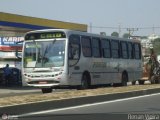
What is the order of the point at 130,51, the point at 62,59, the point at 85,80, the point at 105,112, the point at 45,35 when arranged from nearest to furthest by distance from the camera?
1. the point at 105,112
2. the point at 62,59
3. the point at 45,35
4. the point at 85,80
5. the point at 130,51

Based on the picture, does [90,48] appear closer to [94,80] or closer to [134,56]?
[94,80]

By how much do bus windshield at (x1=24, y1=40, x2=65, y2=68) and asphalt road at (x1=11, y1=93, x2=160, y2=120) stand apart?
5603 millimetres

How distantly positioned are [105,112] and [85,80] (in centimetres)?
1030

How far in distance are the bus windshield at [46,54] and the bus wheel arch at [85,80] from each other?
6.76ft

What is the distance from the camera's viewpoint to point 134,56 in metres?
33.9

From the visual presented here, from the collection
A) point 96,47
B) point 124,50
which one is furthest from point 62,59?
point 124,50

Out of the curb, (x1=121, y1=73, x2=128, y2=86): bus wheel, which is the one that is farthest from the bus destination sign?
(x1=121, y1=73, x2=128, y2=86): bus wheel

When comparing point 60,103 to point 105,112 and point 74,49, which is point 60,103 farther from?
point 74,49

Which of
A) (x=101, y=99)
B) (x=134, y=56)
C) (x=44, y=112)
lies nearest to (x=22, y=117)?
(x=44, y=112)

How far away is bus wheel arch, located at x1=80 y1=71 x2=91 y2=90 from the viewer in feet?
86.3

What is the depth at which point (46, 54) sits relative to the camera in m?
25.0

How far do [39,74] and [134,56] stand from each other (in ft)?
34.0

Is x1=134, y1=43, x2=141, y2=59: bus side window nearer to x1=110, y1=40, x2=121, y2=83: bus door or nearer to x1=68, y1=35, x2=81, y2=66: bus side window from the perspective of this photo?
x1=110, y1=40, x2=121, y2=83: bus door

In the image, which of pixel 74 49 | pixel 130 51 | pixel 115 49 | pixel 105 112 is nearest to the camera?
pixel 105 112
